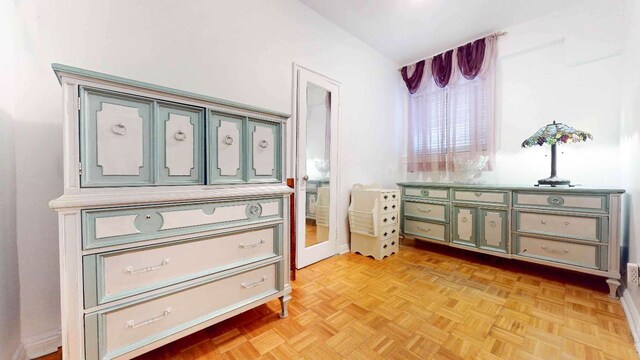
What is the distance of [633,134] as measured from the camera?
166 centimetres

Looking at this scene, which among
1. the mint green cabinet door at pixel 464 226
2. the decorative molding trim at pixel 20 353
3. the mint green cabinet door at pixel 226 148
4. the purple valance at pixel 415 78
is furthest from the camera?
the purple valance at pixel 415 78

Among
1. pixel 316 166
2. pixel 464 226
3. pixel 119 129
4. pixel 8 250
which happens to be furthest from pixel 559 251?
pixel 8 250

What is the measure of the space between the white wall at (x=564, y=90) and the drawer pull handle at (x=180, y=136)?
10.7 feet

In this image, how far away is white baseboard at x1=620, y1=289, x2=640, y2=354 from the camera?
1310mm

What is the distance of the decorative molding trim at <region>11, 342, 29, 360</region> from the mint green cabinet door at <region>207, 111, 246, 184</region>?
1.21 metres

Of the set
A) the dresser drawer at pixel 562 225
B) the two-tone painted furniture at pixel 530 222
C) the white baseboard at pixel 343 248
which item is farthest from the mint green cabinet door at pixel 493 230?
the white baseboard at pixel 343 248

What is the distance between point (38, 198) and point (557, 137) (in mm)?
3817

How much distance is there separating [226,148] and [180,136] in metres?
0.23

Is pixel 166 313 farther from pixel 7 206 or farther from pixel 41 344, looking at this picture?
pixel 7 206

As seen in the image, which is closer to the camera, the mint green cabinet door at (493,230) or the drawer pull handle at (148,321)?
the drawer pull handle at (148,321)

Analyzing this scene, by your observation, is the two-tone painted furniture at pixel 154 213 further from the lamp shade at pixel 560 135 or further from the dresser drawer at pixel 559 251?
the lamp shade at pixel 560 135

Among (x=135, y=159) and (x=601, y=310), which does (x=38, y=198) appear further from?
(x=601, y=310)

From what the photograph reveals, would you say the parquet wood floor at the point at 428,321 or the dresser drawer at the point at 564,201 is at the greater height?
the dresser drawer at the point at 564,201

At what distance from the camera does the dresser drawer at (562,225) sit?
1.91m
